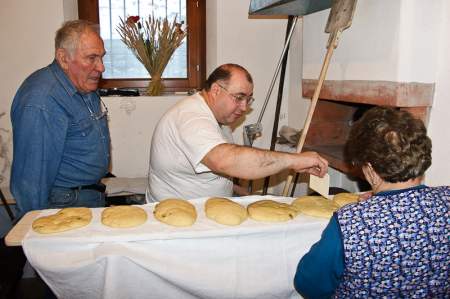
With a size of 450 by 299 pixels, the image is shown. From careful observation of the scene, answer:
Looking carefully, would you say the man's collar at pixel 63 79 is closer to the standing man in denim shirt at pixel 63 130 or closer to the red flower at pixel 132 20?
the standing man in denim shirt at pixel 63 130

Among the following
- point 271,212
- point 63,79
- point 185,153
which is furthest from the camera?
point 63,79

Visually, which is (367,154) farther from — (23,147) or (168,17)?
(168,17)

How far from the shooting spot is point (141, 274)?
50.0 inches

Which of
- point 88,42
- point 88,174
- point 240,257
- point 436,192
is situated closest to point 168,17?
point 88,42

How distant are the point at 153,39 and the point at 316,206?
80.9 inches

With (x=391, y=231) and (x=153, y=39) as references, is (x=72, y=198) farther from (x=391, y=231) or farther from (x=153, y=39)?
(x=153, y=39)

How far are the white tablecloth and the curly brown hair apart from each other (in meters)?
0.42

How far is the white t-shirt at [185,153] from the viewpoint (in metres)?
1.52

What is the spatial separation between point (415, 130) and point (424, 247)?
0.99 ft

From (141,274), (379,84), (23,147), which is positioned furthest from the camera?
(379,84)

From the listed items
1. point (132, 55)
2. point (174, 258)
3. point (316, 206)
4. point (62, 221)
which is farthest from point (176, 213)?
point (132, 55)

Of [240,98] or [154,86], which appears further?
[154,86]

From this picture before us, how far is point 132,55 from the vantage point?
3.37 m

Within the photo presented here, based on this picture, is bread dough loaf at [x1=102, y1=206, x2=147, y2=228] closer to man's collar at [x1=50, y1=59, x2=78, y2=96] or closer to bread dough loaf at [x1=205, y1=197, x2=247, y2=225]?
bread dough loaf at [x1=205, y1=197, x2=247, y2=225]
